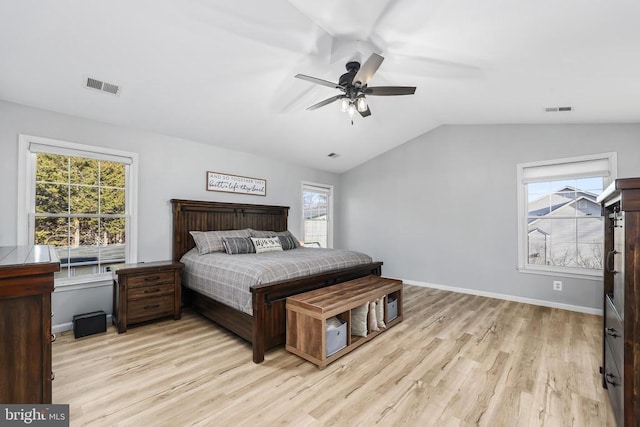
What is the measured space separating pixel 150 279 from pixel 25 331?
2282 millimetres

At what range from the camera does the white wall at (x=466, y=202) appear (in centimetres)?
394

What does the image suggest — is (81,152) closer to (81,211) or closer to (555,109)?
(81,211)

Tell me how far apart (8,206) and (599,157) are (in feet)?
23.0

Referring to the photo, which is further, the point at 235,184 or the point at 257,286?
the point at 235,184

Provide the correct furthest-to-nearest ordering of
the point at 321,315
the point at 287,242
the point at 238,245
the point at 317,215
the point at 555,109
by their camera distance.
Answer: the point at 317,215, the point at 287,242, the point at 238,245, the point at 555,109, the point at 321,315

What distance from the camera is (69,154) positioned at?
10.6 ft

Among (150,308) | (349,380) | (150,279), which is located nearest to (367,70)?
(349,380)

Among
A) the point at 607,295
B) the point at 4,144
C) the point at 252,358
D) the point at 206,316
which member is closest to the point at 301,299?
the point at 252,358

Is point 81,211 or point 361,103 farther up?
point 361,103

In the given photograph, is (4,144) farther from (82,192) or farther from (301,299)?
(301,299)

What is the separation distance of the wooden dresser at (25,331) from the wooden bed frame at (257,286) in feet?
4.74

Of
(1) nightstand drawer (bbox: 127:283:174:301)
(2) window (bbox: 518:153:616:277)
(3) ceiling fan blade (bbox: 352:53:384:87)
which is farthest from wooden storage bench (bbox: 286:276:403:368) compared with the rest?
(2) window (bbox: 518:153:616:277)

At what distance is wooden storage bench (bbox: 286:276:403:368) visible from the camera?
242cm

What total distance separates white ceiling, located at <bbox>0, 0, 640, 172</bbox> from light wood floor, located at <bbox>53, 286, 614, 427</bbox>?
8.43 ft
